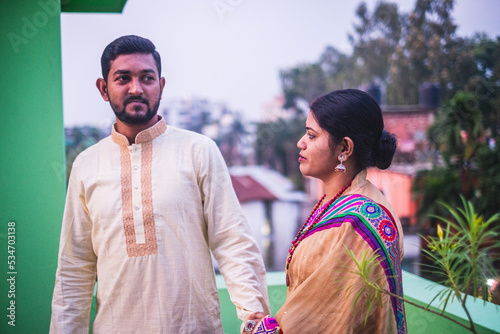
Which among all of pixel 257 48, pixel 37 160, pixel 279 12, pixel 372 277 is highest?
pixel 279 12

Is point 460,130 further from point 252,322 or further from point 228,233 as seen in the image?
point 252,322

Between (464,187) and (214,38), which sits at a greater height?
(214,38)

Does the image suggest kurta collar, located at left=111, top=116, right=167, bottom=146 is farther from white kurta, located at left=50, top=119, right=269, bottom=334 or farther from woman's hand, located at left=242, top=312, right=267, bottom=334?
woman's hand, located at left=242, top=312, right=267, bottom=334

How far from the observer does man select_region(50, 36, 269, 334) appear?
58.3 inches

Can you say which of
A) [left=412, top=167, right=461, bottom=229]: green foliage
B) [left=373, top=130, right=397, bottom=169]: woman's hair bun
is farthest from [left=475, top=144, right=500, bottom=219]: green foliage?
[left=373, top=130, right=397, bottom=169]: woman's hair bun

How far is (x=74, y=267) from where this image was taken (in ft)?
5.15

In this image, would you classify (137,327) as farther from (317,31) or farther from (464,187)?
(317,31)

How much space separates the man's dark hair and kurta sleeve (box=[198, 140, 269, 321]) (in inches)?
13.5

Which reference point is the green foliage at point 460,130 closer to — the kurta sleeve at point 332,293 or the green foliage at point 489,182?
the green foliage at point 489,182

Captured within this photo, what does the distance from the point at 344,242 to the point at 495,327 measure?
2.91 ft

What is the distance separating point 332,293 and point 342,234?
14 cm

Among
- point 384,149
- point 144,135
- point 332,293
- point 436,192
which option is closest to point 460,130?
point 436,192

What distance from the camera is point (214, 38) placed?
25969mm

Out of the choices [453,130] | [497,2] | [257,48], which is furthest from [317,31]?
[453,130]
